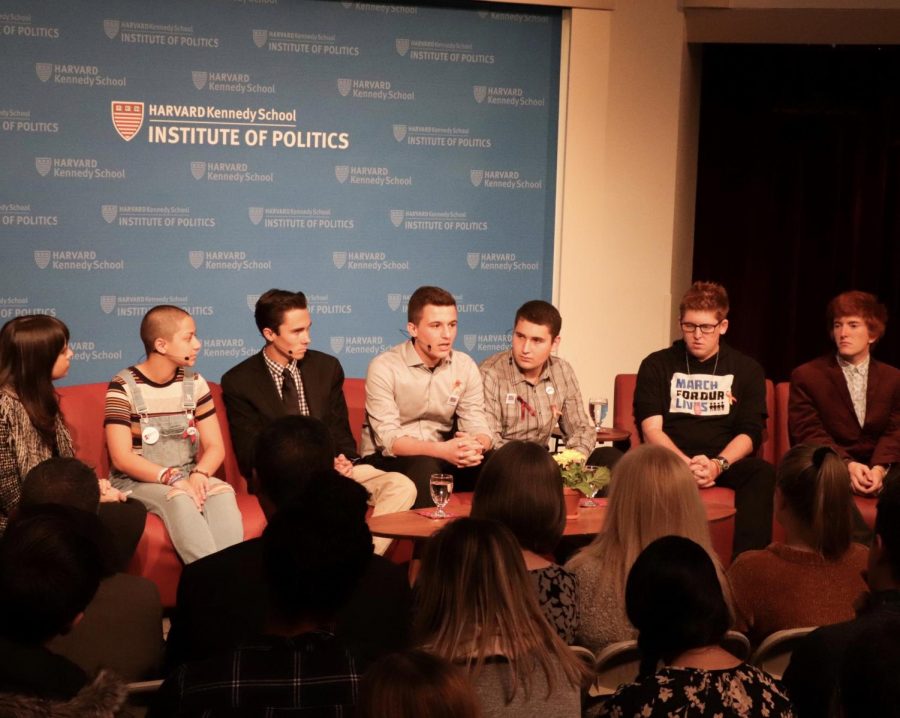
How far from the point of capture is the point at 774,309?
8.73m

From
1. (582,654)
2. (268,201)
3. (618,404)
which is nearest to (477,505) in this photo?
(582,654)

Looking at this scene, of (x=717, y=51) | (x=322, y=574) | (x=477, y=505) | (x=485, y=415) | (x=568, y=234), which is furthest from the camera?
(x=717, y=51)

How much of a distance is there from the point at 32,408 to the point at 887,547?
3306mm

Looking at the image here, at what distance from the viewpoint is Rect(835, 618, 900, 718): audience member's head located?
1459 mm

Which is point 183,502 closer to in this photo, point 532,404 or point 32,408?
point 32,408

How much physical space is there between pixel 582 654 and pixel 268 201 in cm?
442

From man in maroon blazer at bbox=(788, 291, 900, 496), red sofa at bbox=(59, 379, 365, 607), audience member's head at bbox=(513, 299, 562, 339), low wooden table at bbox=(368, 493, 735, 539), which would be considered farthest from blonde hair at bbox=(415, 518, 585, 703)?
man in maroon blazer at bbox=(788, 291, 900, 496)

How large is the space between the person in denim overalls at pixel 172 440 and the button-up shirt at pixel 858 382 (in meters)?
3.04

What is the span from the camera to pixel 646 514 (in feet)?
10.4

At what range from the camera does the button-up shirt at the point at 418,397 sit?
5348mm

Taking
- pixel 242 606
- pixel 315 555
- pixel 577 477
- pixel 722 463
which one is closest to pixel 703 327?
pixel 722 463

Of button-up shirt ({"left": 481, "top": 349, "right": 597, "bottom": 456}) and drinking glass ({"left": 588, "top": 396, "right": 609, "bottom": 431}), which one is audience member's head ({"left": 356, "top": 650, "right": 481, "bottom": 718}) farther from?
button-up shirt ({"left": 481, "top": 349, "right": 597, "bottom": 456})

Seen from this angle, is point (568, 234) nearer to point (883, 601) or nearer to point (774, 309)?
point (774, 309)

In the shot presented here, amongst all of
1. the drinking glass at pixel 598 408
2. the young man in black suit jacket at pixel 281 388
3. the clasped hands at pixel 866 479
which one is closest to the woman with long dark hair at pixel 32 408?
the young man in black suit jacket at pixel 281 388
